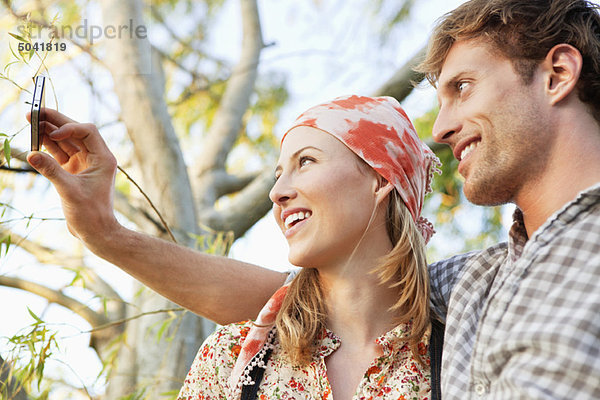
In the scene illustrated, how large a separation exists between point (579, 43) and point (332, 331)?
0.95 meters

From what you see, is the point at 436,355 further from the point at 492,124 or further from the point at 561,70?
the point at 561,70

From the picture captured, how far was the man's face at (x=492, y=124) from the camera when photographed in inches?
68.4

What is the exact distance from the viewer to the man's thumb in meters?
1.64

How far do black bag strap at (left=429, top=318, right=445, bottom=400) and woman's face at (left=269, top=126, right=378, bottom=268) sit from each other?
0.29m

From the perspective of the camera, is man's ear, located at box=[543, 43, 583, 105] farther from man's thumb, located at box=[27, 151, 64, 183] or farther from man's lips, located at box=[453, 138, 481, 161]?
man's thumb, located at box=[27, 151, 64, 183]

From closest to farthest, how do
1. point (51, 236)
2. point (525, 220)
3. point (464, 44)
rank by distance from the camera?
point (525, 220)
point (464, 44)
point (51, 236)

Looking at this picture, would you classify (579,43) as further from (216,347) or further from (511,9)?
(216,347)

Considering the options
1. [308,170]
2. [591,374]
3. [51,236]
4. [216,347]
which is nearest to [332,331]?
[216,347]

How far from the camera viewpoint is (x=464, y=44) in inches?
75.3

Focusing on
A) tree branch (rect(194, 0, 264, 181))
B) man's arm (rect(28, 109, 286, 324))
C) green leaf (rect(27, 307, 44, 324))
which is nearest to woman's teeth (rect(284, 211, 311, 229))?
man's arm (rect(28, 109, 286, 324))

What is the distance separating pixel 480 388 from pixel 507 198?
0.50 m

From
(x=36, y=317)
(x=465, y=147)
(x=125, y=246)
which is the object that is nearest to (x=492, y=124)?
(x=465, y=147)

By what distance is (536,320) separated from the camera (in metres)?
1.40

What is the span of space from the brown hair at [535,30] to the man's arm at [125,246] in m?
0.90
